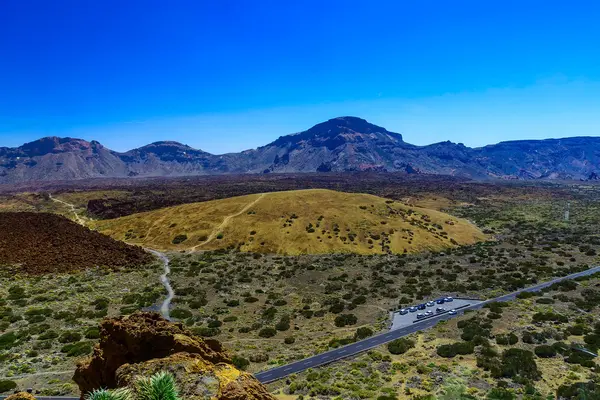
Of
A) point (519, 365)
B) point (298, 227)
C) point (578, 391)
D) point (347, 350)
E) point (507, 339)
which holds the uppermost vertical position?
point (298, 227)

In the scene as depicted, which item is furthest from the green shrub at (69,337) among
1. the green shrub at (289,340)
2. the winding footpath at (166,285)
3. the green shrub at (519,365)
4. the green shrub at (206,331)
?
the green shrub at (519,365)

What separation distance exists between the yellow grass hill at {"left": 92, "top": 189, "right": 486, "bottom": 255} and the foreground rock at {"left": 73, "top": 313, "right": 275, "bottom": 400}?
64.7 m

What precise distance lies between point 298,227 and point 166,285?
136 feet

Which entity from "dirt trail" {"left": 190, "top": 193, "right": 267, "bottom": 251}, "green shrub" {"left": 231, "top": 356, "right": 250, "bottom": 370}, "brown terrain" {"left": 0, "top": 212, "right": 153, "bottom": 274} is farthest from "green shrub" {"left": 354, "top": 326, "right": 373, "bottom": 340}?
"dirt trail" {"left": 190, "top": 193, "right": 267, "bottom": 251}

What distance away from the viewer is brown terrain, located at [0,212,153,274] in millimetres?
64125

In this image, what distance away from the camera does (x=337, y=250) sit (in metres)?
83.6

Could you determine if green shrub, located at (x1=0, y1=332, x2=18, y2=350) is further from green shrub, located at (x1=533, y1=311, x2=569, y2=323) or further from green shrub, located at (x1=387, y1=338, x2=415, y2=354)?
green shrub, located at (x1=533, y1=311, x2=569, y2=323)

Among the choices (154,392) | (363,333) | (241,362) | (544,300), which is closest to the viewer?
(154,392)

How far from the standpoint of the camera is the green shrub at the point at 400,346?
3554cm

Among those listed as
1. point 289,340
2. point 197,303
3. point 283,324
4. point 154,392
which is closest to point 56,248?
point 197,303

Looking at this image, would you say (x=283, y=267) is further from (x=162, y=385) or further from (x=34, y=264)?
(x=162, y=385)

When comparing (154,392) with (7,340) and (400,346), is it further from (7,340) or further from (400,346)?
(7,340)

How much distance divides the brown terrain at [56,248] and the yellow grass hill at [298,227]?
16.1m

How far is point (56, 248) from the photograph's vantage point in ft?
228
